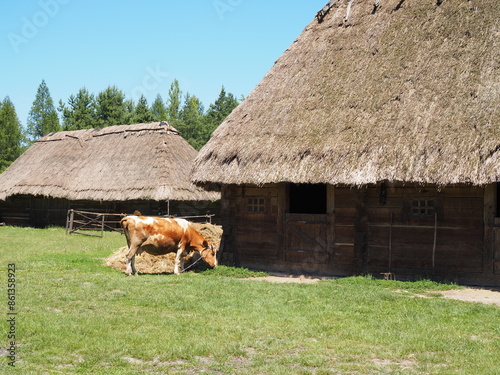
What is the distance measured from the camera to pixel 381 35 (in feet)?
46.2

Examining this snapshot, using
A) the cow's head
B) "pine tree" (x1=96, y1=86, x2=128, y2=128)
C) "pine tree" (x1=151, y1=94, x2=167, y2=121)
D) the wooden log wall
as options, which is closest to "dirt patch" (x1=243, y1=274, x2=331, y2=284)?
the wooden log wall

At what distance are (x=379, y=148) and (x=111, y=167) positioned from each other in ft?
62.8

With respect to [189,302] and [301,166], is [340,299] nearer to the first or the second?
[189,302]

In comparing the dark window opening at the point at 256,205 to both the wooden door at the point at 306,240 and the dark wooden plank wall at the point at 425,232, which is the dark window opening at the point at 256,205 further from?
the dark wooden plank wall at the point at 425,232

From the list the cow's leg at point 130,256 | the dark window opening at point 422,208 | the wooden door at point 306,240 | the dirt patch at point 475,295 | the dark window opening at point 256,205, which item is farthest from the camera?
the dark window opening at point 256,205

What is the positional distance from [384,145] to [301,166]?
1787mm

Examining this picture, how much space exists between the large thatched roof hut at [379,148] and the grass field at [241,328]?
49.9 inches

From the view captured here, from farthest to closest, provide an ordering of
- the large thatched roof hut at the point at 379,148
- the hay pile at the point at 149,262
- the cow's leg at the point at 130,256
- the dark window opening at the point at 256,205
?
1. the dark window opening at the point at 256,205
2. the hay pile at the point at 149,262
3. the cow's leg at the point at 130,256
4. the large thatched roof hut at the point at 379,148

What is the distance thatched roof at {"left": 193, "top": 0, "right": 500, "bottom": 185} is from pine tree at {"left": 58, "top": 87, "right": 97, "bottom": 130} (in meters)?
37.3

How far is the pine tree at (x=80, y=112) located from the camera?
50.0m

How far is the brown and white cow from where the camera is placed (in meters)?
12.4

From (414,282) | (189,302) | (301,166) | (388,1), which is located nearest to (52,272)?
(189,302)

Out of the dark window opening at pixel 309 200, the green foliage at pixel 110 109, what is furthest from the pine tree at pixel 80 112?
the dark window opening at pixel 309 200

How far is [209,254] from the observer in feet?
44.9
